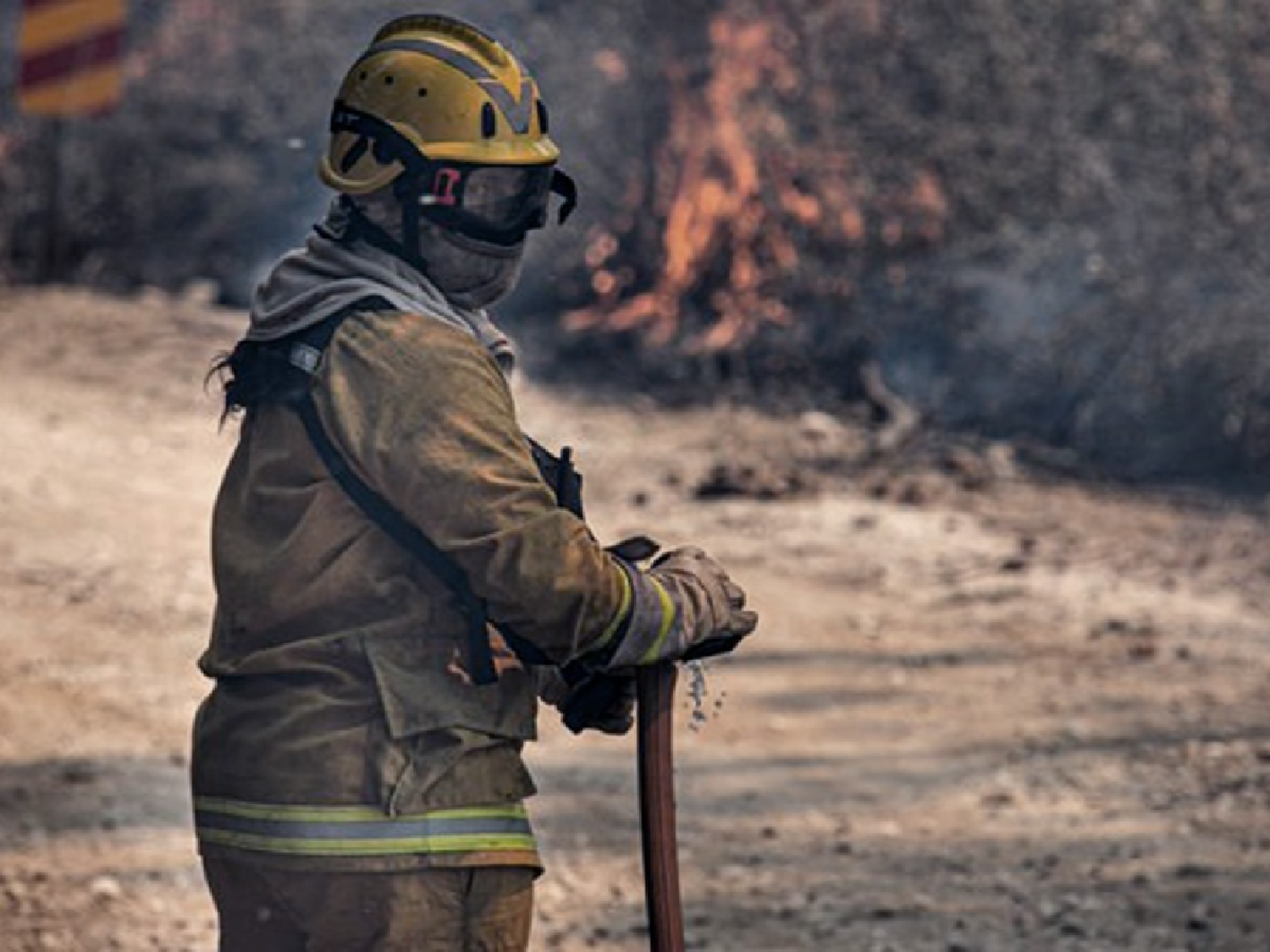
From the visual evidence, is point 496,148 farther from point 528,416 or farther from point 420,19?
point 528,416

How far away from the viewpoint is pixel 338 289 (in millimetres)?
3229

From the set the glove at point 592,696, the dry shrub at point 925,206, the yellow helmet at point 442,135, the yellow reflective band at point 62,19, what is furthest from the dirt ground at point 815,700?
the yellow helmet at point 442,135

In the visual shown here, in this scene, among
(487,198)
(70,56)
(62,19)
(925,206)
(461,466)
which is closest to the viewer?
(461,466)

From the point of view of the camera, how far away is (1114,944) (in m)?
5.86

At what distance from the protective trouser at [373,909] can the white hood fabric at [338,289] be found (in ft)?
2.11

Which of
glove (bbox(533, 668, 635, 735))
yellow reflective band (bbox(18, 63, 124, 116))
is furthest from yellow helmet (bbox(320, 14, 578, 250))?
yellow reflective band (bbox(18, 63, 124, 116))

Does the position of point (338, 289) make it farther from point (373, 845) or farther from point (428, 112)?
point (373, 845)

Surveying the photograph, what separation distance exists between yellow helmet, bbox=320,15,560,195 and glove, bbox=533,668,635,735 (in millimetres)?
668

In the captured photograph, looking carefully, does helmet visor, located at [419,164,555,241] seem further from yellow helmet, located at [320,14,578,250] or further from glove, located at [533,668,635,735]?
glove, located at [533,668,635,735]

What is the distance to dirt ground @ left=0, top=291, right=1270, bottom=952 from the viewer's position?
6141 millimetres

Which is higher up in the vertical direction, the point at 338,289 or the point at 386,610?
the point at 338,289

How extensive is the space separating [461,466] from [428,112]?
47cm

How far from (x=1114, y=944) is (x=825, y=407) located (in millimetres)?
5875

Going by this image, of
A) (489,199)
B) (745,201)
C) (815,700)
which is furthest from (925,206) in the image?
(489,199)
